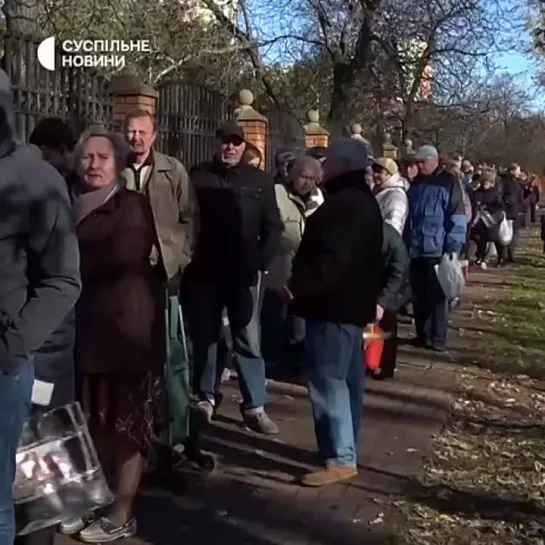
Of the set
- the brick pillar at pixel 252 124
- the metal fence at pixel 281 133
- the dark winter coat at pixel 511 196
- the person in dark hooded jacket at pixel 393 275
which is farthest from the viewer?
the dark winter coat at pixel 511 196

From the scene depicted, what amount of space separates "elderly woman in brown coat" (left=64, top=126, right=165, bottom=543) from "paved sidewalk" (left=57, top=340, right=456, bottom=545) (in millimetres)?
439

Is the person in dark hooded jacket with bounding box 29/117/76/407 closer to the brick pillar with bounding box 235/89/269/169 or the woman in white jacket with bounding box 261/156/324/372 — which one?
the woman in white jacket with bounding box 261/156/324/372

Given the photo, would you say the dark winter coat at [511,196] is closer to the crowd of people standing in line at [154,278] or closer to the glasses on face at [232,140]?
the crowd of people standing in line at [154,278]

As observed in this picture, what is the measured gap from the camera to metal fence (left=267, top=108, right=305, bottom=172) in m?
13.4

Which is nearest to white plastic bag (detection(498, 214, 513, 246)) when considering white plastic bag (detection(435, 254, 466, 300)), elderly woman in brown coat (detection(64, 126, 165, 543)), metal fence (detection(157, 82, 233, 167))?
white plastic bag (detection(435, 254, 466, 300))

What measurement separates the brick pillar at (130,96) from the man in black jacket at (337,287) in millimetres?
1669

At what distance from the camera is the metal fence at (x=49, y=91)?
695cm

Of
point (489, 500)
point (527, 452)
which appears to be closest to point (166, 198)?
point (489, 500)

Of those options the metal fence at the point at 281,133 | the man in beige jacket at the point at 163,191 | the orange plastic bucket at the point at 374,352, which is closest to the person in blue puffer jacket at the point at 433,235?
the orange plastic bucket at the point at 374,352

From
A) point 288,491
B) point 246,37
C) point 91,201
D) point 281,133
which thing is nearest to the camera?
point 91,201

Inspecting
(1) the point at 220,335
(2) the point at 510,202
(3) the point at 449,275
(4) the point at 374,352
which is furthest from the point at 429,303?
(2) the point at 510,202

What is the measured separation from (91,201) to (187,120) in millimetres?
5278

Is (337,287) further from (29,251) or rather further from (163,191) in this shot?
(29,251)

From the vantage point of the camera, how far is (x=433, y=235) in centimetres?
1057
